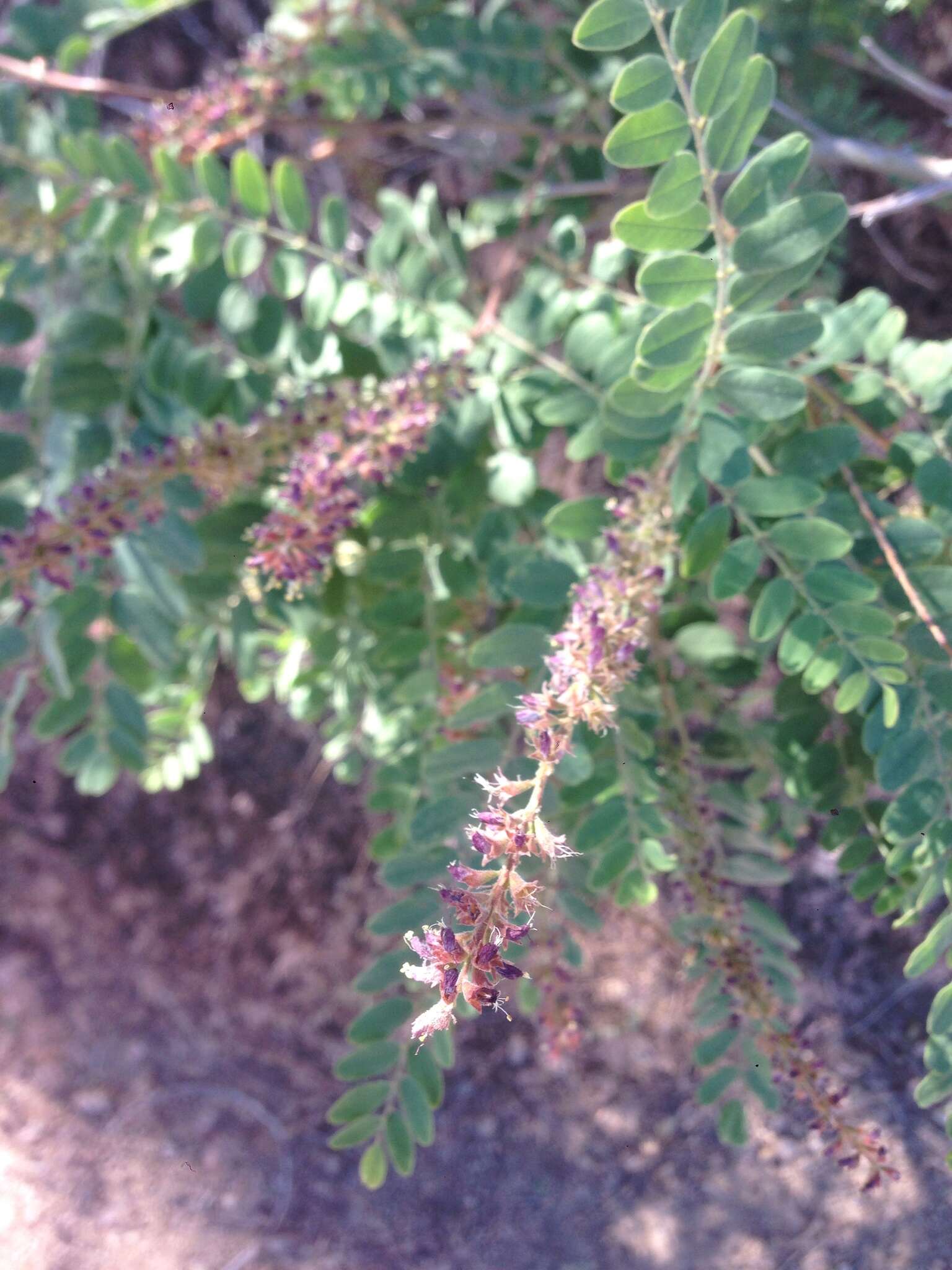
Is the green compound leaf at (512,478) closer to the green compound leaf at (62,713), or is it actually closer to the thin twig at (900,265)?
the green compound leaf at (62,713)

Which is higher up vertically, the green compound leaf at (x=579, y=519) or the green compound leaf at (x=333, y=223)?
the green compound leaf at (x=333, y=223)

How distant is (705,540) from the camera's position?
48.3 inches

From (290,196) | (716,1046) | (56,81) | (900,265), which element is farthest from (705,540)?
(56,81)

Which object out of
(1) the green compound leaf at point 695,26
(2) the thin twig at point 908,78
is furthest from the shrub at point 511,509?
(2) the thin twig at point 908,78

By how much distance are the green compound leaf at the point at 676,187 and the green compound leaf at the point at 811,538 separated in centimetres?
37

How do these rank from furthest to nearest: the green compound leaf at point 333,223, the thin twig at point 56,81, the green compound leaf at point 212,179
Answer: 1. the thin twig at point 56,81
2. the green compound leaf at point 333,223
3. the green compound leaf at point 212,179

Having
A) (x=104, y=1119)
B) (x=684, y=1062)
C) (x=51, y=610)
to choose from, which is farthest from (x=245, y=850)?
(x=51, y=610)

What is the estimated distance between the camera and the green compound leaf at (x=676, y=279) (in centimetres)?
101

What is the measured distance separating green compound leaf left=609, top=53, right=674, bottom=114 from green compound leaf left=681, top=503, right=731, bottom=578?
0.45m

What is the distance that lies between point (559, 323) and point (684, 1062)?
70.8 inches

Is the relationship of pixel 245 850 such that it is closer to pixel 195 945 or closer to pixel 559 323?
pixel 195 945

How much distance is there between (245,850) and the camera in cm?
307

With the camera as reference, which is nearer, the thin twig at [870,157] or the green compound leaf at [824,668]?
the green compound leaf at [824,668]

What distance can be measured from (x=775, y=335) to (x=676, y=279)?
13 cm
